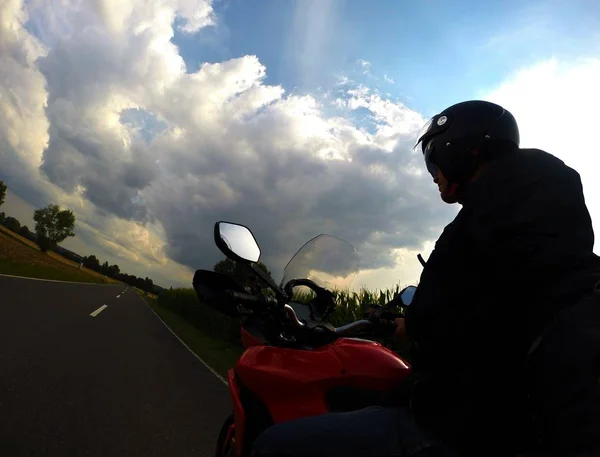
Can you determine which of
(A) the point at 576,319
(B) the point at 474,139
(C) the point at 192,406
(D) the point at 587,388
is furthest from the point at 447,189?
(C) the point at 192,406

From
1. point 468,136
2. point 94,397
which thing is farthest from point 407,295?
point 94,397

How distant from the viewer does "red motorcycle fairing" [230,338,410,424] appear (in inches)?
62.2

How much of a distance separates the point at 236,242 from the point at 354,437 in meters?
0.95

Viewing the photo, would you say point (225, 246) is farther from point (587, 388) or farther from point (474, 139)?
point (587, 388)

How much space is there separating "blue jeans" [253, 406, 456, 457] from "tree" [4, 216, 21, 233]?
12721 cm

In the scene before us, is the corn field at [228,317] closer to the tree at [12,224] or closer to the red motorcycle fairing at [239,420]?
the red motorcycle fairing at [239,420]

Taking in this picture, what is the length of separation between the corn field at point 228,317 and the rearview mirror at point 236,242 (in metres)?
0.67

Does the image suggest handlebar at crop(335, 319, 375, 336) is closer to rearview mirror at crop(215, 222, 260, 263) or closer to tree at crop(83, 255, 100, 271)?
rearview mirror at crop(215, 222, 260, 263)

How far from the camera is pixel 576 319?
0.98 meters

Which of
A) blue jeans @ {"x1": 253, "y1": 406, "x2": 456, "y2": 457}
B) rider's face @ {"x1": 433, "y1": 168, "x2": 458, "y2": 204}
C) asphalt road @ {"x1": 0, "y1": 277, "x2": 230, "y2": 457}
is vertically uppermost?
rider's face @ {"x1": 433, "y1": 168, "x2": 458, "y2": 204}

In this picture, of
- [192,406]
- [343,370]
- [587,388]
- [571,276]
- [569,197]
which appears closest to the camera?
[587,388]

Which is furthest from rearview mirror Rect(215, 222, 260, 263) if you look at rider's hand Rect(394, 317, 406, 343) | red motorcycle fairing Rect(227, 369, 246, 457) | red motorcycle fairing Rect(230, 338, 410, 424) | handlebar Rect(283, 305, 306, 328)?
rider's hand Rect(394, 317, 406, 343)

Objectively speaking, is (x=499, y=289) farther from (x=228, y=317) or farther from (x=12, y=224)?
(x=12, y=224)

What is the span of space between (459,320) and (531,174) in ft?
1.57
